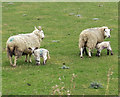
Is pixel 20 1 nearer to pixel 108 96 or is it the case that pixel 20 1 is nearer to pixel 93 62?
pixel 93 62

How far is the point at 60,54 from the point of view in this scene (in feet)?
65.7

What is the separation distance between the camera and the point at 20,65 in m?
16.6

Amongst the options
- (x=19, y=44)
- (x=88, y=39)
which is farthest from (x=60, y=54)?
(x=19, y=44)

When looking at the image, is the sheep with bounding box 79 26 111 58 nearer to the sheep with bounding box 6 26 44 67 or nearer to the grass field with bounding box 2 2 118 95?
the grass field with bounding box 2 2 118 95

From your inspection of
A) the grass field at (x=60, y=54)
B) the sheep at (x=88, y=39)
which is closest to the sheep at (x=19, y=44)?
the grass field at (x=60, y=54)

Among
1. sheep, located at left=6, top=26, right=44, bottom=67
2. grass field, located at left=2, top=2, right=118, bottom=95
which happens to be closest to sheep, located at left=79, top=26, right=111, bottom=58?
grass field, located at left=2, top=2, right=118, bottom=95

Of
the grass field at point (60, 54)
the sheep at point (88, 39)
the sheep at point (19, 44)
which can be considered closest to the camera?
the grass field at point (60, 54)

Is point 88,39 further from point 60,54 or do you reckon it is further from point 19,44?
point 19,44

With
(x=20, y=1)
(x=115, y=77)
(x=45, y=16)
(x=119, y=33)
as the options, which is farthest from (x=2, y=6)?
(x=115, y=77)

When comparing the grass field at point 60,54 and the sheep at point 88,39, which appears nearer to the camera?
the grass field at point 60,54

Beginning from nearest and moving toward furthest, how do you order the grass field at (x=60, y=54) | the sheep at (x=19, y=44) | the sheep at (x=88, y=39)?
the grass field at (x=60, y=54)
the sheep at (x=19, y=44)
the sheep at (x=88, y=39)

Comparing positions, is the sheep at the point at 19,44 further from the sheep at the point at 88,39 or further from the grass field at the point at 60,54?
the sheep at the point at 88,39

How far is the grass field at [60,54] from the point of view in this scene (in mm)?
12812

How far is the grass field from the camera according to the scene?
42.0 feet
